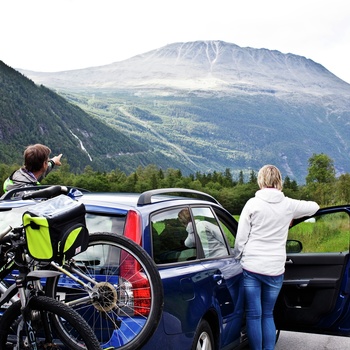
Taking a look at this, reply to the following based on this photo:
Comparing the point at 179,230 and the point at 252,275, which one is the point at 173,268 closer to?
the point at 179,230

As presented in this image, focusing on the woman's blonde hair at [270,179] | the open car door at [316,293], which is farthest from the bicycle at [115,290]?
the open car door at [316,293]

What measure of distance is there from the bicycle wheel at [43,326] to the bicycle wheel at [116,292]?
278mm

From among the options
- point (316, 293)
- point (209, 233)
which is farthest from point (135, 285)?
point (316, 293)

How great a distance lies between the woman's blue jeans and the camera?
5902 mm

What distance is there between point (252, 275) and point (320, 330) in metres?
1.09

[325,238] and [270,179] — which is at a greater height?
[270,179]

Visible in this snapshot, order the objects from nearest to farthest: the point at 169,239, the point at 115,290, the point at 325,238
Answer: the point at 115,290
the point at 169,239
the point at 325,238

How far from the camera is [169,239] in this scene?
4750mm

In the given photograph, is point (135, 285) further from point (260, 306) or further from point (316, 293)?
point (316, 293)

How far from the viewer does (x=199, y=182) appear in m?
104

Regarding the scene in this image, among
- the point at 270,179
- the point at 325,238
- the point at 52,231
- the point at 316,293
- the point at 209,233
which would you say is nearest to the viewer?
the point at 52,231

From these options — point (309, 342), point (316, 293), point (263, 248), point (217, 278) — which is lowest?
point (309, 342)

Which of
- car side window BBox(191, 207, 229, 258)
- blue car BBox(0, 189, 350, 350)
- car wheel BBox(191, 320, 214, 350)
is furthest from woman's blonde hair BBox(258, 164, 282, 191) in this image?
car wheel BBox(191, 320, 214, 350)

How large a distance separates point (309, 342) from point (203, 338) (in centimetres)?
356
